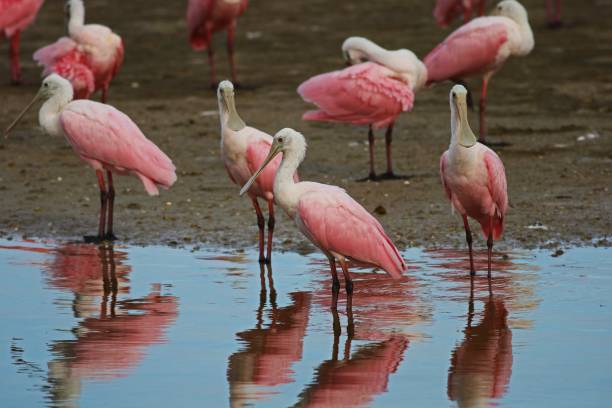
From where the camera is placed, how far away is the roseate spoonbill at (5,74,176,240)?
33.8ft

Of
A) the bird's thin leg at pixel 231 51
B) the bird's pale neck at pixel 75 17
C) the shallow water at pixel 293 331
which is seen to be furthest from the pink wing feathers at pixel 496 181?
the bird's thin leg at pixel 231 51

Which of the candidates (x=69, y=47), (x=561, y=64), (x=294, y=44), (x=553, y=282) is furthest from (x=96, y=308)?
(x=294, y=44)

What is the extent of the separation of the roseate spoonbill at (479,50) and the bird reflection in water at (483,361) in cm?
556

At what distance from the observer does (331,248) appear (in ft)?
26.2

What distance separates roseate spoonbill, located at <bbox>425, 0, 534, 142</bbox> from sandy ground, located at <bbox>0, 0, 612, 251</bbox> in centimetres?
68

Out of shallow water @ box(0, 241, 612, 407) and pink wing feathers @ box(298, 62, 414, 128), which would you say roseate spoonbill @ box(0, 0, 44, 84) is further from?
shallow water @ box(0, 241, 612, 407)

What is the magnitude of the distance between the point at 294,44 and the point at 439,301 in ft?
37.4

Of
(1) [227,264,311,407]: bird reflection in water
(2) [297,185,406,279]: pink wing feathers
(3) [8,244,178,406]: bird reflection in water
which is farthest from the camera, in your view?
(2) [297,185,406,279]: pink wing feathers

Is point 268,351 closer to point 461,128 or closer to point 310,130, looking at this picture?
point 461,128

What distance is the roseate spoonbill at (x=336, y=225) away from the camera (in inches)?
312

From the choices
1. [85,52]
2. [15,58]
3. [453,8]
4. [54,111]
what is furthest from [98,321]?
A: [453,8]

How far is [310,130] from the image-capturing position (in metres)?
14.6

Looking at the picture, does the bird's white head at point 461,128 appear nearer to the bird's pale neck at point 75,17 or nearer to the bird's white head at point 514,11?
the bird's white head at point 514,11

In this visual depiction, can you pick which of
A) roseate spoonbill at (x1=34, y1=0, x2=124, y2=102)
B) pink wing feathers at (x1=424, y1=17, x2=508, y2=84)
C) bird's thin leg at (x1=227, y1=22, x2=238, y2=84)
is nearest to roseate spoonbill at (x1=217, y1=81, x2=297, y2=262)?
pink wing feathers at (x1=424, y1=17, x2=508, y2=84)
